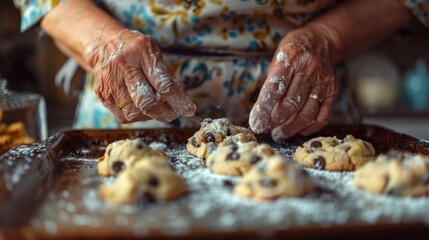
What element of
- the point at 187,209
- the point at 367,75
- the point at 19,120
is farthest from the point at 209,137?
the point at 367,75

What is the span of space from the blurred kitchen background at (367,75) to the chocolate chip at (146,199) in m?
2.46

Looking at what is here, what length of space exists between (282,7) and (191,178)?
68cm

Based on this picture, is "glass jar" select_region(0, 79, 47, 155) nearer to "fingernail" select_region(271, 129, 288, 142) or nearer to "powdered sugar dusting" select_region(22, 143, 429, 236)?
"powdered sugar dusting" select_region(22, 143, 429, 236)

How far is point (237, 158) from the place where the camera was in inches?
45.8

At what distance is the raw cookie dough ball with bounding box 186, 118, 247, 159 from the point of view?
136 centimetres

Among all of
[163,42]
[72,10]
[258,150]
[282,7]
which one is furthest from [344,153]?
[72,10]

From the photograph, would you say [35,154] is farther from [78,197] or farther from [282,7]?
[282,7]

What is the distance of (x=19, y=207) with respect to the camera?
35.7 inches

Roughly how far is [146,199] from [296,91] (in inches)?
23.7

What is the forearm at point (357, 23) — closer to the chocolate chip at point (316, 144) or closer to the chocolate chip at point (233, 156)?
the chocolate chip at point (316, 144)

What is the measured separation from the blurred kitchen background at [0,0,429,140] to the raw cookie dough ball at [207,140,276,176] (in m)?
2.22

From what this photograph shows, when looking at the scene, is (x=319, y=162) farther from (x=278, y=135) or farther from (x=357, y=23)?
(x=357, y=23)

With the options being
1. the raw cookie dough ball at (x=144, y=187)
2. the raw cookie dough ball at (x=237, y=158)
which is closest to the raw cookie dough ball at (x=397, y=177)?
the raw cookie dough ball at (x=237, y=158)

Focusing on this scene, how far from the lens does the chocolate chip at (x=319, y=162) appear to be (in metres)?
1.23
